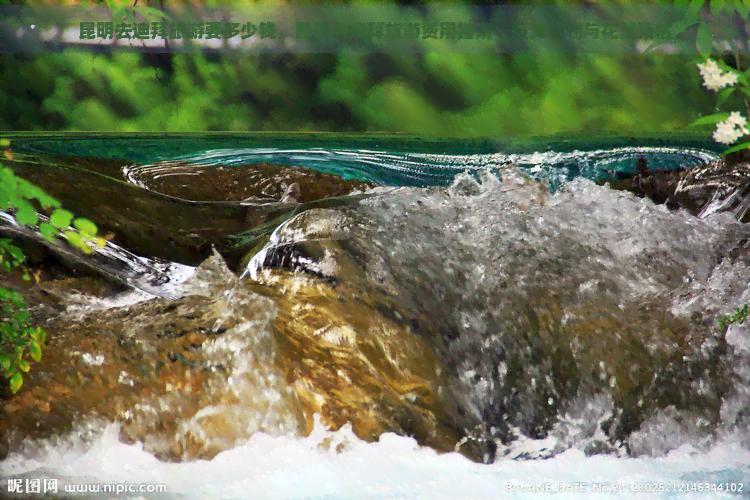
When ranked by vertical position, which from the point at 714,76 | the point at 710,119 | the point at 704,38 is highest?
the point at 704,38

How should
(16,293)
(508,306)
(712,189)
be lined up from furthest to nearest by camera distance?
(712,189) → (508,306) → (16,293)

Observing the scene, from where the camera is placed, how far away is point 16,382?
1.58 m

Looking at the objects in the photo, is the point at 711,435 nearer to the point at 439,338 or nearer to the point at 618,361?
the point at 618,361

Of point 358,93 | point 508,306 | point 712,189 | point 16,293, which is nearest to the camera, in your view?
point 16,293

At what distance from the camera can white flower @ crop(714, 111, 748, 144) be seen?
6.79ft

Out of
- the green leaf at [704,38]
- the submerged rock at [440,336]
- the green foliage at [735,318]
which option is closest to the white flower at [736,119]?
the green leaf at [704,38]

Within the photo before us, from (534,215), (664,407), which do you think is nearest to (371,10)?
(534,215)

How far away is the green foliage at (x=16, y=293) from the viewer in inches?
58.1

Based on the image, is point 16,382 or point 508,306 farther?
point 508,306

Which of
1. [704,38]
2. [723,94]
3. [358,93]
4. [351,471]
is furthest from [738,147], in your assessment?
[351,471]

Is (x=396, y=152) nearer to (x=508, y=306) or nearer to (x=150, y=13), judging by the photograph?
(x=508, y=306)

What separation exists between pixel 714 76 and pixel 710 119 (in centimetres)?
13

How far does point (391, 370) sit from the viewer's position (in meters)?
1.70

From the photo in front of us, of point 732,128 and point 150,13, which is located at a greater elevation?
point 150,13
